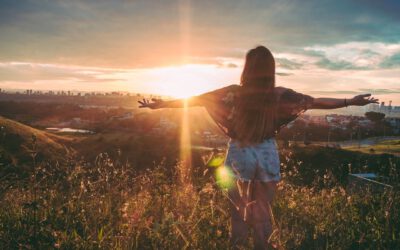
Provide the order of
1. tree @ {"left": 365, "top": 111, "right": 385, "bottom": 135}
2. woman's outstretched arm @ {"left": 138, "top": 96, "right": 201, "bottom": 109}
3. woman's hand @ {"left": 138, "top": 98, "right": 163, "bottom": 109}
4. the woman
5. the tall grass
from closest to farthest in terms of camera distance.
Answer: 1. the tall grass
2. the woman
3. woman's outstretched arm @ {"left": 138, "top": 96, "right": 201, "bottom": 109}
4. woman's hand @ {"left": 138, "top": 98, "right": 163, "bottom": 109}
5. tree @ {"left": 365, "top": 111, "right": 385, "bottom": 135}

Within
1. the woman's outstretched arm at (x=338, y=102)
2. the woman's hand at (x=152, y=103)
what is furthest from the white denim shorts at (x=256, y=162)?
the woman's hand at (x=152, y=103)

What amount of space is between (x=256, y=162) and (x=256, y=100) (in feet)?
2.28

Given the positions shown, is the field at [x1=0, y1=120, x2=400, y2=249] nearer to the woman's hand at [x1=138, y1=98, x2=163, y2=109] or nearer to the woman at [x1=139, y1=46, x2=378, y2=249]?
the woman at [x1=139, y1=46, x2=378, y2=249]

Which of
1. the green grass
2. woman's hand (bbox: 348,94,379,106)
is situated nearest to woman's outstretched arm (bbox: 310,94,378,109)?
woman's hand (bbox: 348,94,379,106)

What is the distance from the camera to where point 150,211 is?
4.69 m

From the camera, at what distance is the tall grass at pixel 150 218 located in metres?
3.48

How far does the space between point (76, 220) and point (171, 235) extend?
3.88 feet

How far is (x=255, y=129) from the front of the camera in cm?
407

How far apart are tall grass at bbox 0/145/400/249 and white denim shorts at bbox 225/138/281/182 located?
1.33ft

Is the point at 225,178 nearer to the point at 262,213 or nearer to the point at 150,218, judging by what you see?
the point at 262,213

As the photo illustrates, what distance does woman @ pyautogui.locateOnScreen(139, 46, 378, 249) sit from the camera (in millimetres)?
3906

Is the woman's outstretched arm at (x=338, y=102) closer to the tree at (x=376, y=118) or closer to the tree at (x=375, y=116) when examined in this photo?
the tree at (x=376, y=118)

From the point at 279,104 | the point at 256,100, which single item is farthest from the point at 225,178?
the point at 279,104

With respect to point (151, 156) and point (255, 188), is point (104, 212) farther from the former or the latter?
point (151, 156)
